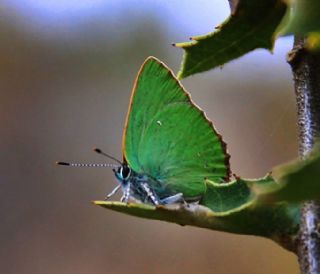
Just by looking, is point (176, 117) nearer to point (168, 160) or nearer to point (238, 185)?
point (168, 160)

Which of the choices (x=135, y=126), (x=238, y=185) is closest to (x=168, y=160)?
(x=135, y=126)

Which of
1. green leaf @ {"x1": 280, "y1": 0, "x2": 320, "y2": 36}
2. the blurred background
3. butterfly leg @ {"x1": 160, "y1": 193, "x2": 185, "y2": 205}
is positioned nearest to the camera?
green leaf @ {"x1": 280, "y1": 0, "x2": 320, "y2": 36}

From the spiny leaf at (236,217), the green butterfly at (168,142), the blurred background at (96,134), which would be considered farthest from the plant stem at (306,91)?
the blurred background at (96,134)

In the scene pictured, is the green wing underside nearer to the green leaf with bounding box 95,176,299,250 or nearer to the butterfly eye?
the butterfly eye

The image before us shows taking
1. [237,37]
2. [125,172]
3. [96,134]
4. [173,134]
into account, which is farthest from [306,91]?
[96,134]

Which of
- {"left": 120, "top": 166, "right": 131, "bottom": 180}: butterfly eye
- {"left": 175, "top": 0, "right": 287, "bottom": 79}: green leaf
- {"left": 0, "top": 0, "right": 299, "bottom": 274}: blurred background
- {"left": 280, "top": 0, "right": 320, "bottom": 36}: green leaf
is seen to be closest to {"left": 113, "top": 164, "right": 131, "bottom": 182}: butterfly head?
{"left": 120, "top": 166, "right": 131, "bottom": 180}: butterfly eye

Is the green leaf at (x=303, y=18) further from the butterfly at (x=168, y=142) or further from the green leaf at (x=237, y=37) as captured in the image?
the butterfly at (x=168, y=142)
